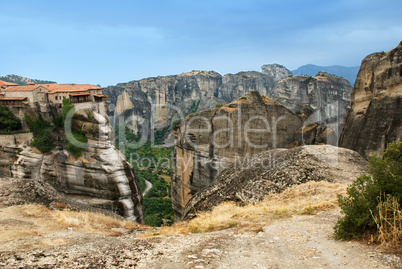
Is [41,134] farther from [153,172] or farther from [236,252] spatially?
[153,172]

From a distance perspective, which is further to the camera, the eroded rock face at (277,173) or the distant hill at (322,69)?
the distant hill at (322,69)

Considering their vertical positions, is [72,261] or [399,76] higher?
[399,76]

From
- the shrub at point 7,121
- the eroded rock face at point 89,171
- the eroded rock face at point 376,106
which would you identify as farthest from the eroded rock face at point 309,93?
the shrub at point 7,121

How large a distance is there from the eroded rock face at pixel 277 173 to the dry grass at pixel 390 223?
4575 millimetres

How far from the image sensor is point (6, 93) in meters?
22.5

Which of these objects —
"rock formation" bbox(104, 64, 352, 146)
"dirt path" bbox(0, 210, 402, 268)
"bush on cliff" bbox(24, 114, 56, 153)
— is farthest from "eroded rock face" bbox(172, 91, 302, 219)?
"rock formation" bbox(104, 64, 352, 146)

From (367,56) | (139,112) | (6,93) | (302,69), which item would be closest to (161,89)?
(139,112)

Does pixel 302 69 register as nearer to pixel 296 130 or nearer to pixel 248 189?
pixel 296 130

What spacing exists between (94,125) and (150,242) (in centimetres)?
1722

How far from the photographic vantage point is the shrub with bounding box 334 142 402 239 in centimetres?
415

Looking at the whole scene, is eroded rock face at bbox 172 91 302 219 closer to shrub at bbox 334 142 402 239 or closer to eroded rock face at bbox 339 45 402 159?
eroded rock face at bbox 339 45 402 159

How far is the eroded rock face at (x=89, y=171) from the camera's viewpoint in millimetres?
19688

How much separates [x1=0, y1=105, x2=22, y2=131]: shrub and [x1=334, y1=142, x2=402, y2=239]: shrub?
2355cm

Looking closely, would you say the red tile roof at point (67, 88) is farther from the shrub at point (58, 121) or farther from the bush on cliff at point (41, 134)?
the bush on cliff at point (41, 134)
